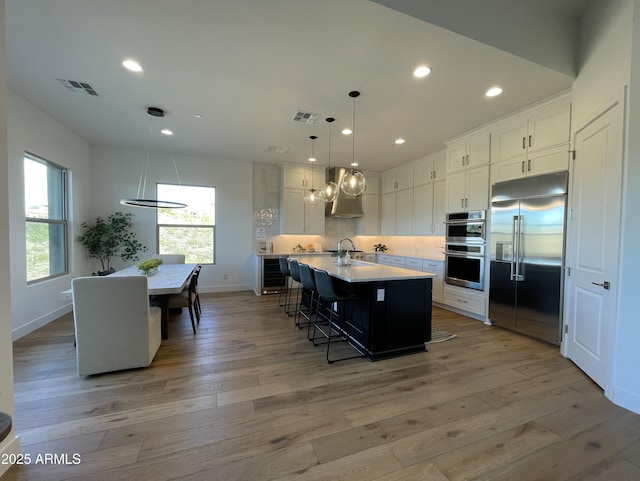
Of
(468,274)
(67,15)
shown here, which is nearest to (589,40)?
(468,274)

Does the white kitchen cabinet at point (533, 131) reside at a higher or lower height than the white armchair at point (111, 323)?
higher

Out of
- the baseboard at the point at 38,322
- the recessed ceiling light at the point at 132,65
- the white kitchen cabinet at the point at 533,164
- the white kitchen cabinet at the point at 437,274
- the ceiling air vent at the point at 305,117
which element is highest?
the recessed ceiling light at the point at 132,65

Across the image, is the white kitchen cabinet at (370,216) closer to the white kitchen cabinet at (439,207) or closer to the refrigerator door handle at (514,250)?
the white kitchen cabinet at (439,207)

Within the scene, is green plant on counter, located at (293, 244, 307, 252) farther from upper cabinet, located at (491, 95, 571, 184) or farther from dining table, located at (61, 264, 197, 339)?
upper cabinet, located at (491, 95, 571, 184)

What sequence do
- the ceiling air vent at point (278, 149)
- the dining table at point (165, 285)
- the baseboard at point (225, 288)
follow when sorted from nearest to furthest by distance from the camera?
the dining table at point (165, 285)
the ceiling air vent at point (278, 149)
the baseboard at point (225, 288)

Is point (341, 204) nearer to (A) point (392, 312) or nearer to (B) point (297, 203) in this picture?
(B) point (297, 203)

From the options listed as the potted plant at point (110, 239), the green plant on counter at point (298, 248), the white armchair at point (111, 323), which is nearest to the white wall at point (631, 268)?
the white armchair at point (111, 323)

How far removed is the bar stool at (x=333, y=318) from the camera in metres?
2.77

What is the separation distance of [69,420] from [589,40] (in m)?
5.40

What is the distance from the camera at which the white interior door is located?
84.7 inches

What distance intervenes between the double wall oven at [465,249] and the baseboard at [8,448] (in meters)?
4.78

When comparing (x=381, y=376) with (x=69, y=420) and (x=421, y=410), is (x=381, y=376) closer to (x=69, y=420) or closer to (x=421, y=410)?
(x=421, y=410)

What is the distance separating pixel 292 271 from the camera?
3.98 m

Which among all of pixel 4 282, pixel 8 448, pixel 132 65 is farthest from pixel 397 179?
pixel 8 448
